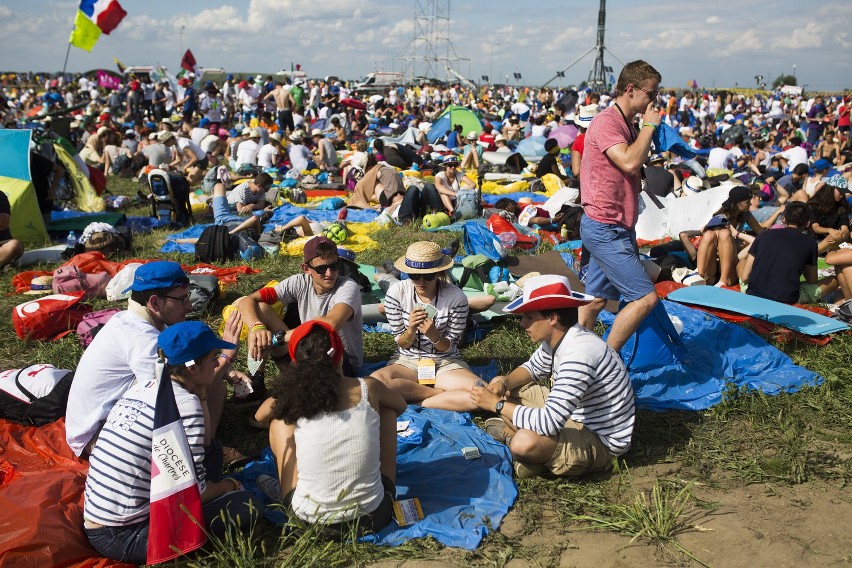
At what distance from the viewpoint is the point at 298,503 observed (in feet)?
10.3

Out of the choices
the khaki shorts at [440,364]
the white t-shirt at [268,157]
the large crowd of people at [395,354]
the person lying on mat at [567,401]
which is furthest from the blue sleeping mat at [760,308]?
the white t-shirt at [268,157]

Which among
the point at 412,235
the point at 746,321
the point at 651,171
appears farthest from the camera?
the point at 651,171

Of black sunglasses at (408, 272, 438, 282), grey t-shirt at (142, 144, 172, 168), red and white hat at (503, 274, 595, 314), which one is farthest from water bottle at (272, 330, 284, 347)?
grey t-shirt at (142, 144, 172, 168)

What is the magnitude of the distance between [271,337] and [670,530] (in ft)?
8.37

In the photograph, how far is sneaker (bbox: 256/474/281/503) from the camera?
3.52m

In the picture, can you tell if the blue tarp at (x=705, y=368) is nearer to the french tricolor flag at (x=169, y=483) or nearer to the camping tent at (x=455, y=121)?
the french tricolor flag at (x=169, y=483)

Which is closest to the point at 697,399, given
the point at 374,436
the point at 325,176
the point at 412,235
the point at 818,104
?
the point at 374,436

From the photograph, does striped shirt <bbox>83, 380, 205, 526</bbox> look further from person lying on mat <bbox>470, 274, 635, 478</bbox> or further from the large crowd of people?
person lying on mat <bbox>470, 274, 635, 478</bbox>

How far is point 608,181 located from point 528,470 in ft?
6.05

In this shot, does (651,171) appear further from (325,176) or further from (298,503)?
(298,503)

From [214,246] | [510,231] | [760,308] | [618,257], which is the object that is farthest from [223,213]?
[760,308]

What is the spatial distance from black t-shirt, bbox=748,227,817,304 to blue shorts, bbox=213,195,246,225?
6.46 meters

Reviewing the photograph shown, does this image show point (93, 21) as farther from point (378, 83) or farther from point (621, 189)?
point (378, 83)

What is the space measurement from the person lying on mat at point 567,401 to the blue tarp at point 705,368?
41.4 inches
